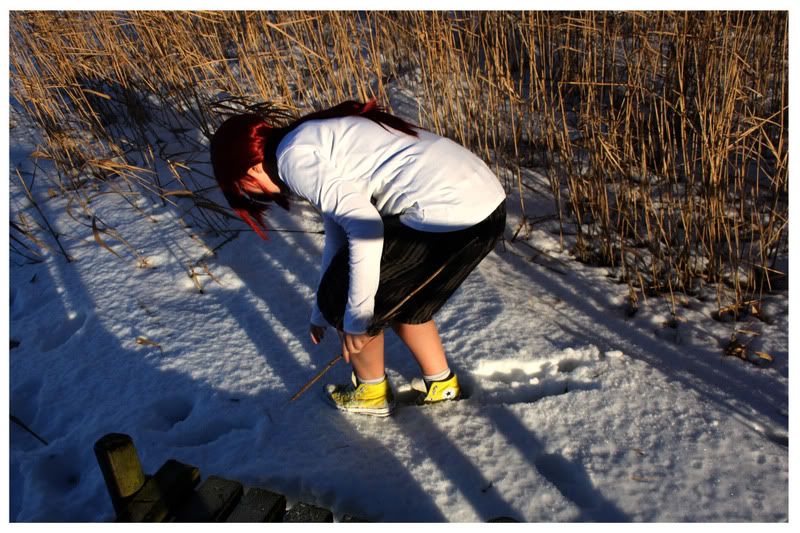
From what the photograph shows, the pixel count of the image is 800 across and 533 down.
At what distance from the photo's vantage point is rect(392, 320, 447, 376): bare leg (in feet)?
4.98

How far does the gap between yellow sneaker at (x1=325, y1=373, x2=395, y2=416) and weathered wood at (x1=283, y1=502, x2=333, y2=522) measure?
1.37ft

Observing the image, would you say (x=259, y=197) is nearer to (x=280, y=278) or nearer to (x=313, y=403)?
(x=313, y=403)

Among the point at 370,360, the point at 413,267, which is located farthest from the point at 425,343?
the point at 413,267

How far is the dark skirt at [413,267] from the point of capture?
1.38 metres

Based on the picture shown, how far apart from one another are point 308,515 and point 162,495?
293mm

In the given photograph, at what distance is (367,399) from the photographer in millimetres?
1607

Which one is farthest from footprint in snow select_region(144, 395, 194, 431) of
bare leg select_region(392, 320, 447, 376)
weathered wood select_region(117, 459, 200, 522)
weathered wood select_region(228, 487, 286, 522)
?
bare leg select_region(392, 320, 447, 376)

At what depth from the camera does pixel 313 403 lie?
170 cm

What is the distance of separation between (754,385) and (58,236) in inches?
104

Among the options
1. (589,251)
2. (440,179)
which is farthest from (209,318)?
(589,251)

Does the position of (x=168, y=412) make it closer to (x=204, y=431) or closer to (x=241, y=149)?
(x=204, y=431)

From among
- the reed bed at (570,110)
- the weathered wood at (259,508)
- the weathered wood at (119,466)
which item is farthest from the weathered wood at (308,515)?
the reed bed at (570,110)

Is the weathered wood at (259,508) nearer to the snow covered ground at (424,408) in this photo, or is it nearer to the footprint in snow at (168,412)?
the snow covered ground at (424,408)

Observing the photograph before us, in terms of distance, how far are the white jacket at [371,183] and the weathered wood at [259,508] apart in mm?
378
